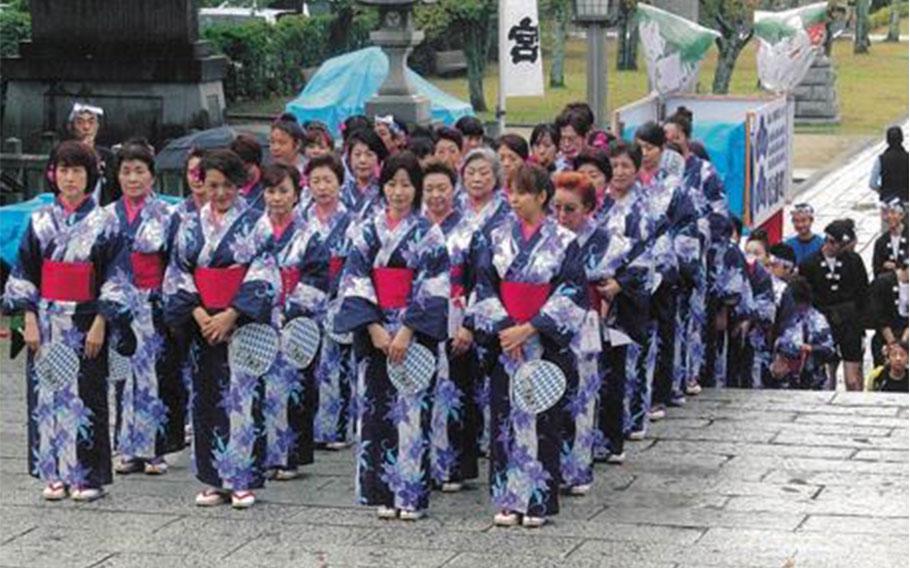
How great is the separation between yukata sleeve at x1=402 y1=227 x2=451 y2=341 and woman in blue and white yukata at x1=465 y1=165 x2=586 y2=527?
15cm

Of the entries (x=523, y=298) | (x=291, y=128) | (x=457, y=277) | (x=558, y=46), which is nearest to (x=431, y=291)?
(x=457, y=277)

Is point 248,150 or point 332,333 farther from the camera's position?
point 248,150

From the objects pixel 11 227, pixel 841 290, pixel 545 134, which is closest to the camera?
pixel 545 134

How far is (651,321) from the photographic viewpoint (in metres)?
11.7

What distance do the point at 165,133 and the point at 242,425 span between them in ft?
35.6

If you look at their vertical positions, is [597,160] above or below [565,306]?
above

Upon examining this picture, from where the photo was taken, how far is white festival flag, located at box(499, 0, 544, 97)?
21.6 m

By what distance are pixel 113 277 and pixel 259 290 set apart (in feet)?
2.30

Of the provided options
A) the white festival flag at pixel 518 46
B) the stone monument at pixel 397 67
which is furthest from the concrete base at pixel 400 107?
the white festival flag at pixel 518 46

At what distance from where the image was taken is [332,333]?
10.4 metres

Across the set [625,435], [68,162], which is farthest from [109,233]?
[625,435]

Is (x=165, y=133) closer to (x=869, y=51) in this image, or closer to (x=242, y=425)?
(x=242, y=425)

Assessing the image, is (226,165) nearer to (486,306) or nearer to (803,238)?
(486,306)

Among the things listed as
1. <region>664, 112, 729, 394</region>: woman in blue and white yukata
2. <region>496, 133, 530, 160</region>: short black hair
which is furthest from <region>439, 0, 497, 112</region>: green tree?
<region>496, 133, 530, 160</region>: short black hair
